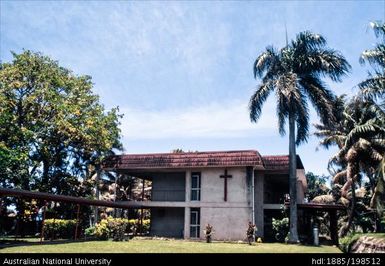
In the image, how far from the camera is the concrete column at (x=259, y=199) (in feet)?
92.9

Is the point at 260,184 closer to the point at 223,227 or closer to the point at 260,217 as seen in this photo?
the point at 260,217

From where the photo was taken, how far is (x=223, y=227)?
2670 cm

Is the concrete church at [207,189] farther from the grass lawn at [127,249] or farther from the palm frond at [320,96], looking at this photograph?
the grass lawn at [127,249]

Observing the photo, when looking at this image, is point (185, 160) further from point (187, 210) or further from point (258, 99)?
point (258, 99)

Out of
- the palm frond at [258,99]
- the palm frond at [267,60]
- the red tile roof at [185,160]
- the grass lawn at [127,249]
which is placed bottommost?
the grass lawn at [127,249]

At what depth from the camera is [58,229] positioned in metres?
23.9

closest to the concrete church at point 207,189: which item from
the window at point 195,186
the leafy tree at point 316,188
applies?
the window at point 195,186

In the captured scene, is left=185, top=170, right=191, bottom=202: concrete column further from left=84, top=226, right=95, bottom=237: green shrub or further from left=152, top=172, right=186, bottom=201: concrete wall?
left=84, top=226, right=95, bottom=237: green shrub

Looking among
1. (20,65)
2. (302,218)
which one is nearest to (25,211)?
(20,65)

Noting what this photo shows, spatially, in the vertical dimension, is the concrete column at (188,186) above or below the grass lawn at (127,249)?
above

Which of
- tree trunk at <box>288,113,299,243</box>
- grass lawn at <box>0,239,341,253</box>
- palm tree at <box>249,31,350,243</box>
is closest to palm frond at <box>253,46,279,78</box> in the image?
palm tree at <box>249,31,350,243</box>

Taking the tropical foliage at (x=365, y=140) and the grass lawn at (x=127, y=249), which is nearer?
the grass lawn at (x=127, y=249)
